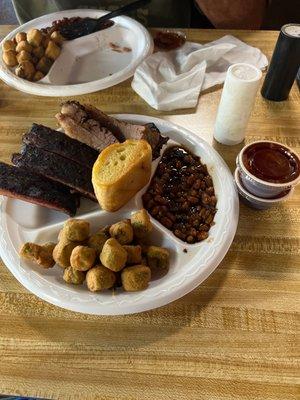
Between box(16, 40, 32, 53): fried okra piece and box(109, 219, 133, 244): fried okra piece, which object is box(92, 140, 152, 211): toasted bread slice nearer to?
box(109, 219, 133, 244): fried okra piece

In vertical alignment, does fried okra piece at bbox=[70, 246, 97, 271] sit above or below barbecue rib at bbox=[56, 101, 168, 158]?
below

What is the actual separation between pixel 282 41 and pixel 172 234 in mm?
869

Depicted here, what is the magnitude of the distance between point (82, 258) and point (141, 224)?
197 millimetres

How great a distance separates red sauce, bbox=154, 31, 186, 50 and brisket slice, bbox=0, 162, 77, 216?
39.1 inches

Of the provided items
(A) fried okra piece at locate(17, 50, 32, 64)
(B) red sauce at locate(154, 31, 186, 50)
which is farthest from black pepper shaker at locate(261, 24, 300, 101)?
(A) fried okra piece at locate(17, 50, 32, 64)

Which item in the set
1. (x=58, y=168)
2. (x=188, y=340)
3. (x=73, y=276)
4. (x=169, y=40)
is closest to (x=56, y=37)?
(x=169, y=40)

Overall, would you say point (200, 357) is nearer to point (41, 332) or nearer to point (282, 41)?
point (41, 332)

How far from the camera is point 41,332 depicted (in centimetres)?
100

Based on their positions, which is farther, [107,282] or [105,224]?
[105,224]

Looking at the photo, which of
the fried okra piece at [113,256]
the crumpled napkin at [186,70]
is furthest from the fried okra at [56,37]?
the fried okra piece at [113,256]

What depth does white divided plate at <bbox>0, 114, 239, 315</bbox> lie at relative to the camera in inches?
38.2

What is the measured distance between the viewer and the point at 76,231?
40.3 inches

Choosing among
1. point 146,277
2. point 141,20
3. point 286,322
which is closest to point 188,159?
point 146,277

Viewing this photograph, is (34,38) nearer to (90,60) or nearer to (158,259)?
(90,60)
